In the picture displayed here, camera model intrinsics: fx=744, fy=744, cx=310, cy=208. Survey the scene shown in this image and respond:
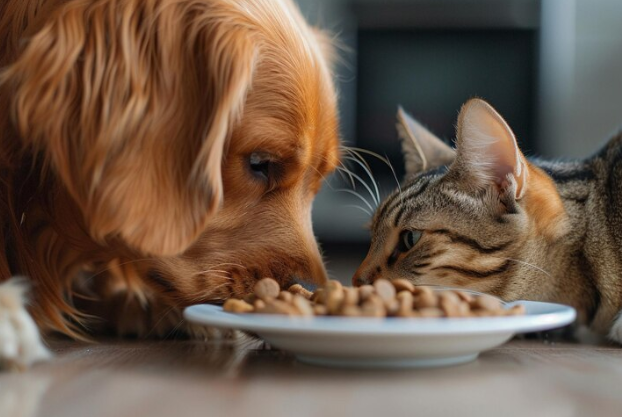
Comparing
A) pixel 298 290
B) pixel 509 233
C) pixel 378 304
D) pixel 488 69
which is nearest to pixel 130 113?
pixel 298 290

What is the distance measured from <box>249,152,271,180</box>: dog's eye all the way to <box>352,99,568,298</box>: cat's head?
328mm

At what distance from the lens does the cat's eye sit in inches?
63.0

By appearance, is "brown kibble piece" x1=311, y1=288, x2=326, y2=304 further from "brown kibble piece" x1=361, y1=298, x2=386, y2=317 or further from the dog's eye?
the dog's eye

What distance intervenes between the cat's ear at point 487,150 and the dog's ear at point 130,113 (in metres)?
0.46

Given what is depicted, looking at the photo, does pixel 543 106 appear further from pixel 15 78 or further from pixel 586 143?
pixel 15 78

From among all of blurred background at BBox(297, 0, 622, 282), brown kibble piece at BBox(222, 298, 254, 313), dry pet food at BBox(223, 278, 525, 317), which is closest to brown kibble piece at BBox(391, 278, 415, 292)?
dry pet food at BBox(223, 278, 525, 317)

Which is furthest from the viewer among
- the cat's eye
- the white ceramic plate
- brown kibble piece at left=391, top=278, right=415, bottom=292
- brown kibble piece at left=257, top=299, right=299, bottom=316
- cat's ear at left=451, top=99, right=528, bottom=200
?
the cat's eye

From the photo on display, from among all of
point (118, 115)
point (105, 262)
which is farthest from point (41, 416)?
point (105, 262)

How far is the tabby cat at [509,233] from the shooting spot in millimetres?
1505

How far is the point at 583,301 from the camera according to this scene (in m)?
1.55

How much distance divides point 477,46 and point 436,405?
4.24 metres

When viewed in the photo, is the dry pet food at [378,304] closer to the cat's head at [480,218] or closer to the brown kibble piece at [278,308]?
the brown kibble piece at [278,308]

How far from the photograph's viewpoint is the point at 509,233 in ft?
4.99

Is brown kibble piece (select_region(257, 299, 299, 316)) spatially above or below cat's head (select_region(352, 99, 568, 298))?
below
